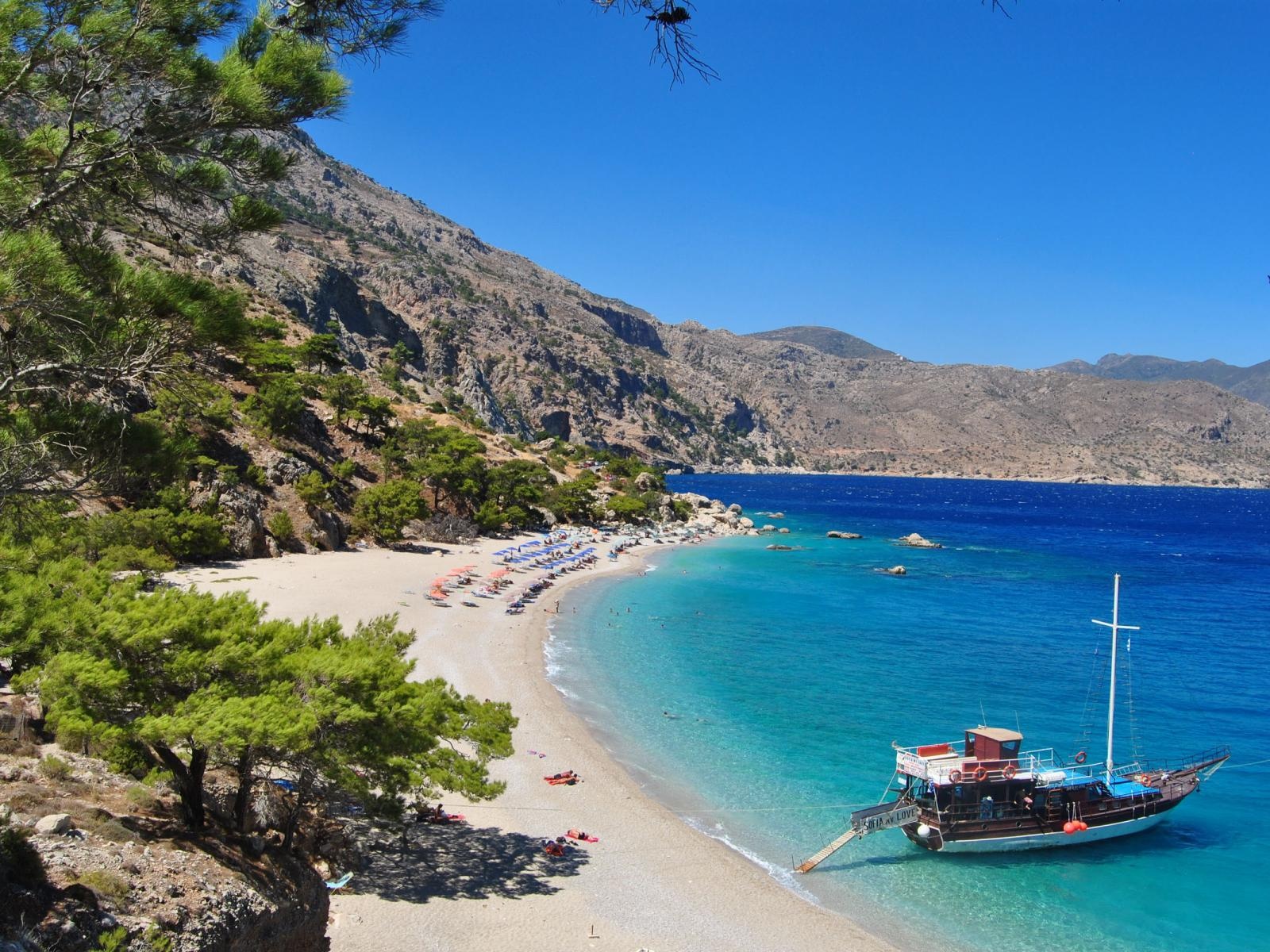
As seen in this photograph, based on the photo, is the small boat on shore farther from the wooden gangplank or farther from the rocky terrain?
the rocky terrain

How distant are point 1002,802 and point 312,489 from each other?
31.5m

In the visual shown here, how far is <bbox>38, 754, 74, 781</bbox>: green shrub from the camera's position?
9.01 metres

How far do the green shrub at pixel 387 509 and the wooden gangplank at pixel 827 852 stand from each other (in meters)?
30.6

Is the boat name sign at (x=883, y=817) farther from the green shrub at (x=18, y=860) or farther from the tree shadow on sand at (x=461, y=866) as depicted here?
the green shrub at (x=18, y=860)

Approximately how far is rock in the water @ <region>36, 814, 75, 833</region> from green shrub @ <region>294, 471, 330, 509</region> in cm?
3116

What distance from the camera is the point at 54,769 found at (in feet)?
29.8

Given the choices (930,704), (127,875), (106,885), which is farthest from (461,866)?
(930,704)

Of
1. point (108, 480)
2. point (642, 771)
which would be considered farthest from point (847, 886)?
point (108, 480)

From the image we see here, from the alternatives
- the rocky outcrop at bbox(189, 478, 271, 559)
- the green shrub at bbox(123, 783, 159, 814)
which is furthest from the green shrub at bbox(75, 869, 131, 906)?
the rocky outcrop at bbox(189, 478, 271, 559)

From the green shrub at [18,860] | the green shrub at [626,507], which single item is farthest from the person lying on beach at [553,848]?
the green shrub at [626,507]

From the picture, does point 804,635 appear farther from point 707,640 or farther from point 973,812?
point 973,812

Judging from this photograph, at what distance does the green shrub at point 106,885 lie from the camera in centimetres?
675

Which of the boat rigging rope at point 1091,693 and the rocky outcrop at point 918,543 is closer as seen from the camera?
the boat rigging rope at point 1091,693

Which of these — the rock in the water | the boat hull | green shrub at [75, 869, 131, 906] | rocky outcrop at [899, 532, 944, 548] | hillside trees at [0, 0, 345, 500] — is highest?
hillside trees at [0, 0, 345, 500]
